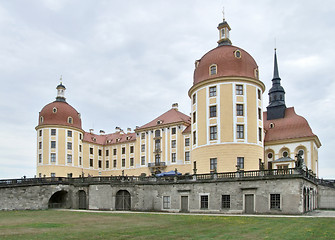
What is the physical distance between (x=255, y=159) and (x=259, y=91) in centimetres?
860

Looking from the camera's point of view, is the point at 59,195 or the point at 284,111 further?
the point at 284,111

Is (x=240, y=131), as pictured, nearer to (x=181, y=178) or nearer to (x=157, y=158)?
(x=181, y=178)

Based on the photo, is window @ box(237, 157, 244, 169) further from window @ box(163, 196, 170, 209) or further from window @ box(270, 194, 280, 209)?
window @ box(163, 196, 170, 209)

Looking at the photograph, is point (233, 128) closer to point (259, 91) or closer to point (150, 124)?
point (259, 91)

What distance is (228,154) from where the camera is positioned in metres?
39.4

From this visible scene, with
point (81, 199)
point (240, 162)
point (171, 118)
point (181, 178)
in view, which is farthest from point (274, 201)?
point (171, 118)

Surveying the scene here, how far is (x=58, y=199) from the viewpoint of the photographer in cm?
4634

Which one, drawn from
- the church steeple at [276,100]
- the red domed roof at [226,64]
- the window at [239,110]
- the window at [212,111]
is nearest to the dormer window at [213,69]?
the red domed roof at [226,64]

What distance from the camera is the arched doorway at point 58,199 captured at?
141 ft

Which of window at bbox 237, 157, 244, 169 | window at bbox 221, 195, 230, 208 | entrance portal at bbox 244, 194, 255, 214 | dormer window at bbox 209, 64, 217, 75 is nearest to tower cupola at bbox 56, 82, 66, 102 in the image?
dormer window at bbox 209, 64, 217, 75

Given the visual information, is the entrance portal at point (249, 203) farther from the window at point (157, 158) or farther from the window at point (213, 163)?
the window at point (157, 158)

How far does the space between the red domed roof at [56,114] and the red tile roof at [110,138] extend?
7298 millimetres

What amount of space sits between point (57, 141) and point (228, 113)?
1433 inches

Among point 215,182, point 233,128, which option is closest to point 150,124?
point 233,128
